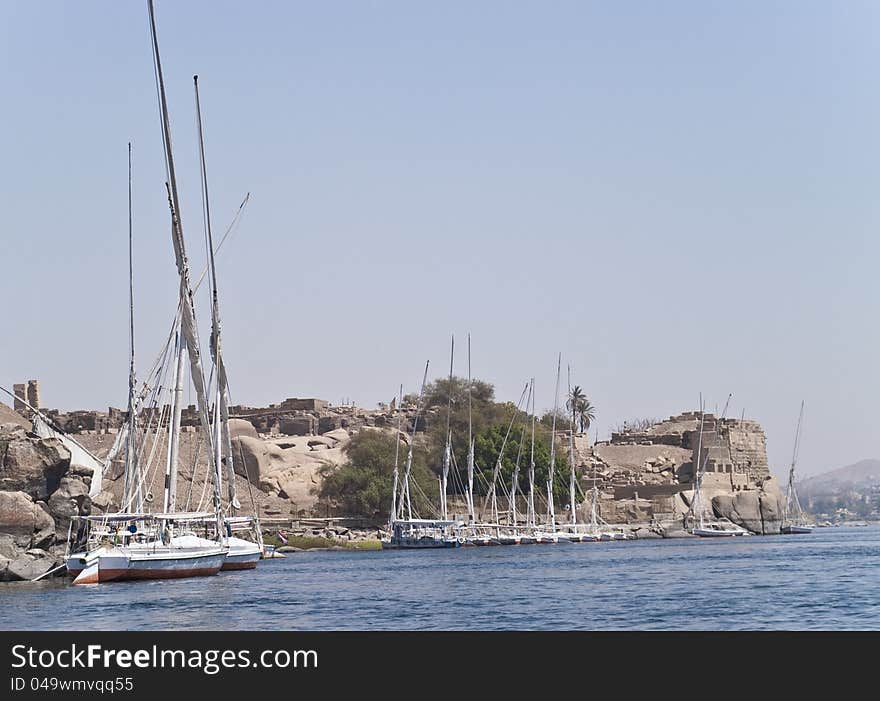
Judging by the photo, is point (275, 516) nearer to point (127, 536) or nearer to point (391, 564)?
point (391, 564)

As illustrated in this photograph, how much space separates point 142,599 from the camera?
109 ft

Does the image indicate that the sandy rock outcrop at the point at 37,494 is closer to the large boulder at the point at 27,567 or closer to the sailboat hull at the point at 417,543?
the large boulder at the point at 27,567

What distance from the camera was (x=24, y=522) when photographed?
43.2 metres

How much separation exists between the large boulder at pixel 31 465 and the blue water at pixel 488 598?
6512 mm

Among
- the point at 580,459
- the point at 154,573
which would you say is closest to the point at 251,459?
the point at 580,459

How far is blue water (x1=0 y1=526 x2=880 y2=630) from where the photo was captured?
A: 2727 centimetres

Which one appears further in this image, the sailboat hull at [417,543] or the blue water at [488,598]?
the sailboat hull at [417,543]

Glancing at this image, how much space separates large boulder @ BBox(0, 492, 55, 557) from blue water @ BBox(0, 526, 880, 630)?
168 inches

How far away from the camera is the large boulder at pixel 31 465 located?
44.7 metres

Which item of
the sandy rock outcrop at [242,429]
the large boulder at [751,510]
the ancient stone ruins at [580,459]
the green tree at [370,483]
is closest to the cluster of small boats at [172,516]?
the ancient stone ruins at [580,459]

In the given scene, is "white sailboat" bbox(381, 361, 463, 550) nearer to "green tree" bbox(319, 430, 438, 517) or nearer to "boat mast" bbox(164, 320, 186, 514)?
"green tree" bbox(319, 430, 438, 517)

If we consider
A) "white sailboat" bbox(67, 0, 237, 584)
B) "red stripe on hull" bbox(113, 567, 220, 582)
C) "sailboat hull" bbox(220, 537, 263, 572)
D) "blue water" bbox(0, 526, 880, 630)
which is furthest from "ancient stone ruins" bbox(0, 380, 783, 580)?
"blue water" bbox(0, 526, 880, 630)
